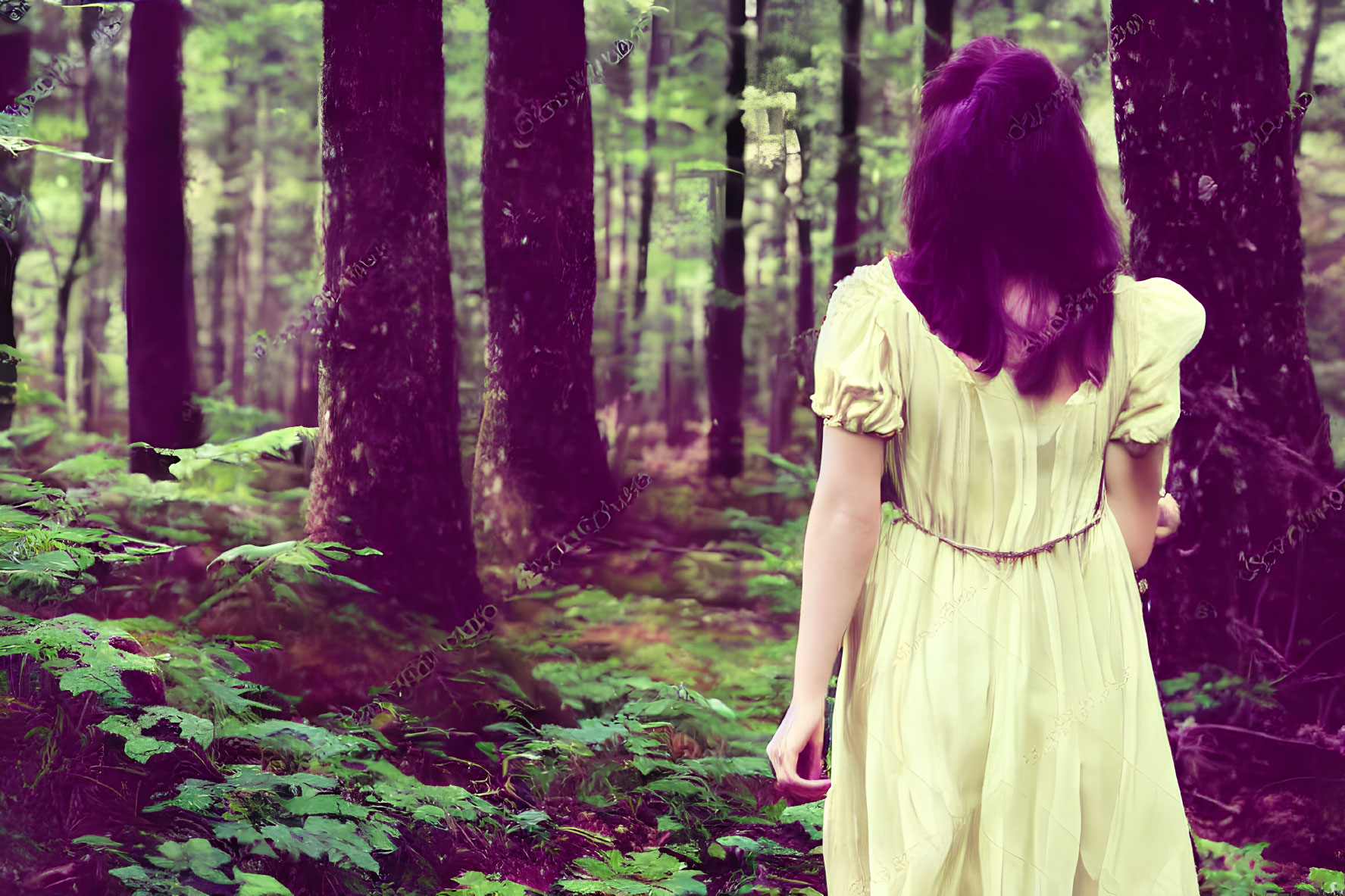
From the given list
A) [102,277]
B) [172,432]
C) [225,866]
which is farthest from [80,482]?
[102,277]

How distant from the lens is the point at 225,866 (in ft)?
9.75

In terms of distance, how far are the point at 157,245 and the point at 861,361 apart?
669cm

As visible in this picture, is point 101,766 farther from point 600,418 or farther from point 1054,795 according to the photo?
point 600,418

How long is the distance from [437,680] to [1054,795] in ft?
12.0

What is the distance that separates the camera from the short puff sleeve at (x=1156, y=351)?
176cm

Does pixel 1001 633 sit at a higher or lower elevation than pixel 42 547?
higher

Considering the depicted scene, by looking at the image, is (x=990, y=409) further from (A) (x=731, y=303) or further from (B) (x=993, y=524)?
(A) (x=731, y=303)

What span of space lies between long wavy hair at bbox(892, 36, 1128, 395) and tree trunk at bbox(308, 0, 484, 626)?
156 inches

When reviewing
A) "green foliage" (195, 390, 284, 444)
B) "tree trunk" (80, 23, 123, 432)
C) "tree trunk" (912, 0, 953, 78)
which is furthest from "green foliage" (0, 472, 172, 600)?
"tree trunk" (912, 0, 953, 78)

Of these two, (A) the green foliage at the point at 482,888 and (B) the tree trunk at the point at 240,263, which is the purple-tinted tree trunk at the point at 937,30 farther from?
(B) the tree trunk at the point at 240,263

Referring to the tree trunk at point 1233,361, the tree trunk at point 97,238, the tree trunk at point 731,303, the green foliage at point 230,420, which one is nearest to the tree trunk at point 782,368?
the tree trunk at point 731,303

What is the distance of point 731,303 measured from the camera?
1036 cm

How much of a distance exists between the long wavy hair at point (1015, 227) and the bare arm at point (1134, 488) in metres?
0.20

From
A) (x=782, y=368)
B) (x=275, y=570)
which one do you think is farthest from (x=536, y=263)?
(x=782, y=368)
